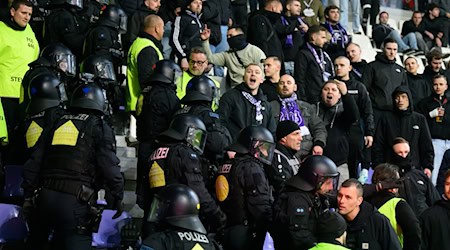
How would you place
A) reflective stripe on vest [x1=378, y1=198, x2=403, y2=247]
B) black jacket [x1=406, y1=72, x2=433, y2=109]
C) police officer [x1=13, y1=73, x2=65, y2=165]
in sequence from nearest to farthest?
1. reflective stripe on vest [x1=378, y1=198, x2=403, y2=247]
2. police officer [x1=13, y1=73, x2=65, y2=165]
3. black jacket [x1=406, y1=72, x2=433, y2=109]

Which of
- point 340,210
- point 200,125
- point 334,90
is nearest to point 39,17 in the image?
point 334,90

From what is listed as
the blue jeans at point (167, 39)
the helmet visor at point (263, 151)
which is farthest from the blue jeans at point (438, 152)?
the helmet visor at point (263, 151)

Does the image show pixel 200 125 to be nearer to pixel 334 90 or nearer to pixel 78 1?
pixel 334 90

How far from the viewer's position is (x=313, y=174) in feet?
27.0

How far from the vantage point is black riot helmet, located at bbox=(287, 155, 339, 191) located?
8.17 meters

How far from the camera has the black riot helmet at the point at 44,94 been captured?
944cm

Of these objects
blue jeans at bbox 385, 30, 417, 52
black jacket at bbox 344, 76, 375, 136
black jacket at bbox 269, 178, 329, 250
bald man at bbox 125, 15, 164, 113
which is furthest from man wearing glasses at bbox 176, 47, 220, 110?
blue jeans at bbox 385, 30, 417, 52

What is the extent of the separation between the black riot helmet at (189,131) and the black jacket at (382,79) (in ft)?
16.5

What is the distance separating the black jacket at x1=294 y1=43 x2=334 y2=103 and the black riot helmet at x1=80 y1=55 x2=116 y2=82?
2.78 m

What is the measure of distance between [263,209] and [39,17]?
554cm

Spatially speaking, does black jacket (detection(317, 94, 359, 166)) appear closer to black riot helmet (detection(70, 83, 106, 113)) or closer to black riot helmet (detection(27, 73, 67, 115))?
black riot helmet (detection(27, 73, 67, 115))

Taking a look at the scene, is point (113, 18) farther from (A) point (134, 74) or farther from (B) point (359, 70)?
(B) point (359, 70)

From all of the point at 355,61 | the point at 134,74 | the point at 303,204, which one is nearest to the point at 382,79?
the point at 355,61

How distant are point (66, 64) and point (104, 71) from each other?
16.5 inches
